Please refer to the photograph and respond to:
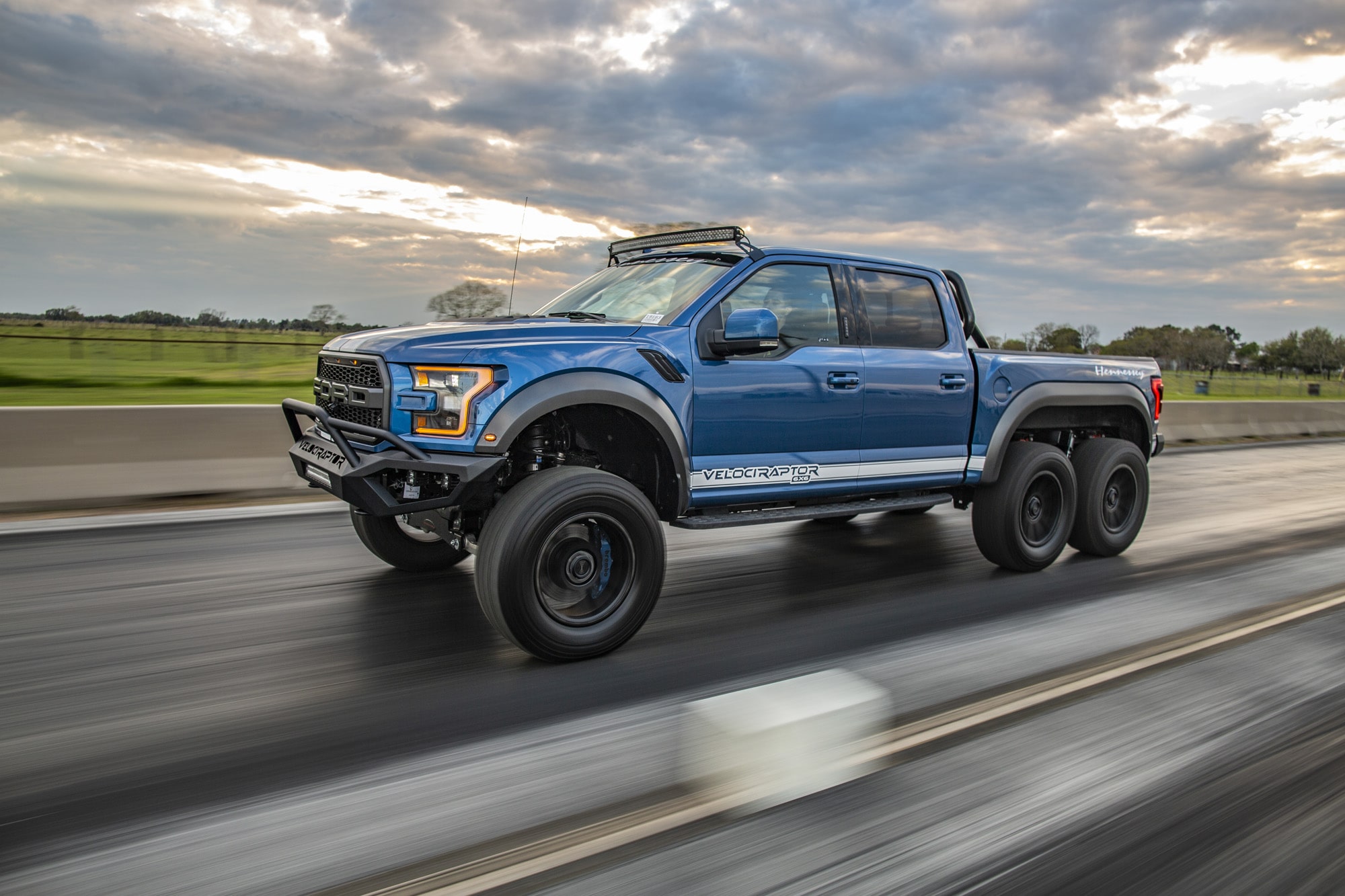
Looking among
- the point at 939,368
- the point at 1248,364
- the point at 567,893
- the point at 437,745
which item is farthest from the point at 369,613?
the point at 1248,364

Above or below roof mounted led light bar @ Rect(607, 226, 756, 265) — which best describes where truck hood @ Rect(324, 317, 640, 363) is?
below

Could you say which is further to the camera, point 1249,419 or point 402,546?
point 1249,419

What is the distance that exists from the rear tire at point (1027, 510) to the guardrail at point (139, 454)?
5.98 meters

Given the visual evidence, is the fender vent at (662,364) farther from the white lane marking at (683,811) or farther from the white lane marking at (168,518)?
the white lane marking at (168,518)

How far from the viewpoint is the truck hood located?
4.07 meters

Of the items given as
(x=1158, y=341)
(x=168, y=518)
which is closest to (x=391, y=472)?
(x=168, y=518)

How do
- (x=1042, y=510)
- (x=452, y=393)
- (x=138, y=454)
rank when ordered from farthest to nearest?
(x=138, y=454) → (x=1042, y=510) → (x=452, y=393)

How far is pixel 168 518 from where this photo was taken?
716 cm

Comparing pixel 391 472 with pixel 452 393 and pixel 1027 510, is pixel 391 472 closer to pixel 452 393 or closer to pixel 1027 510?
pixel 452 393

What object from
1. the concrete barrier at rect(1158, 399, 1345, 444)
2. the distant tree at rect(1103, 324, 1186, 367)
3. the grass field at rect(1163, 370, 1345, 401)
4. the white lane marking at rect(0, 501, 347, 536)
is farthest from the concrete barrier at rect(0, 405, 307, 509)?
the distant tree at rect(1103, 324, 1186, 367)

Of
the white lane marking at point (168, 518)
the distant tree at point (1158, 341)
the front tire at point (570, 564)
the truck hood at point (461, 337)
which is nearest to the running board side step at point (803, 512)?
the front tire at point (570, 564)

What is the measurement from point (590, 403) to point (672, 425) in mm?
436

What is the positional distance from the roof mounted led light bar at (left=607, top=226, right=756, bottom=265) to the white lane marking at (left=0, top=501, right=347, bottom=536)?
11.5 ft

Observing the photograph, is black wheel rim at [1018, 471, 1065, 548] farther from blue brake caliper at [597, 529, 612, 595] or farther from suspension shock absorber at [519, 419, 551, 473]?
Result: suspension shock absorber at [519, 419, 551, 473]
